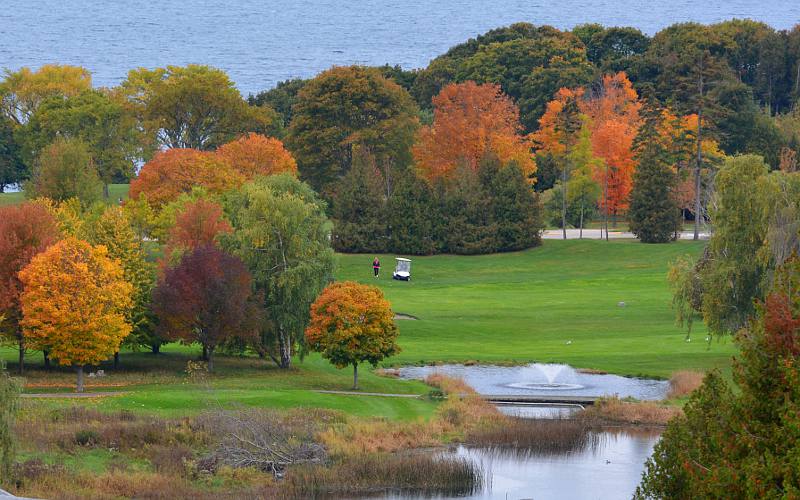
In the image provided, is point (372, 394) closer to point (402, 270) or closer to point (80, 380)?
point (80, 380)

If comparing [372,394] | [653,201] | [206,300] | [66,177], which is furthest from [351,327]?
[653,201]

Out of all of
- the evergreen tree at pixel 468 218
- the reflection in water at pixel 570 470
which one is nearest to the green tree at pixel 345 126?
the evergreen tree at pixel 468 218

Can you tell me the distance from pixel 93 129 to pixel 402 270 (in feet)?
131

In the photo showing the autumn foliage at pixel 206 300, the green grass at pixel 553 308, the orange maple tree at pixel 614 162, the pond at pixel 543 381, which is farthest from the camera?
the orange maple tree at pixel 614 162

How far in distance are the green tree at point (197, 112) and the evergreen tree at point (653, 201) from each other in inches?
1321

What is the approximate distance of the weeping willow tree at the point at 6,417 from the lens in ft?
107

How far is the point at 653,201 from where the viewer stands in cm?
9469

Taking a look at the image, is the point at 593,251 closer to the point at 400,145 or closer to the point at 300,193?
the point at 400,145

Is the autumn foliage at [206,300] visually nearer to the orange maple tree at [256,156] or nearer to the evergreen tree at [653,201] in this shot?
the orange maple tree at [256,156]

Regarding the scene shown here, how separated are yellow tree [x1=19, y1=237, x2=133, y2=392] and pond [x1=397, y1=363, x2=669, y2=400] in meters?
13.5

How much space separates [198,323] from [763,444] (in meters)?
34.3

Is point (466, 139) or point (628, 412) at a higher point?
point (466, 139)

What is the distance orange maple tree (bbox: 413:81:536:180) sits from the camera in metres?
104

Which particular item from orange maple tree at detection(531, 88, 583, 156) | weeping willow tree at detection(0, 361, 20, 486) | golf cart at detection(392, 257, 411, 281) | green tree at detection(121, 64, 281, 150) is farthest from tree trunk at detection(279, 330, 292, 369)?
orange maple tree at detection(531, 88, 583, 156)
